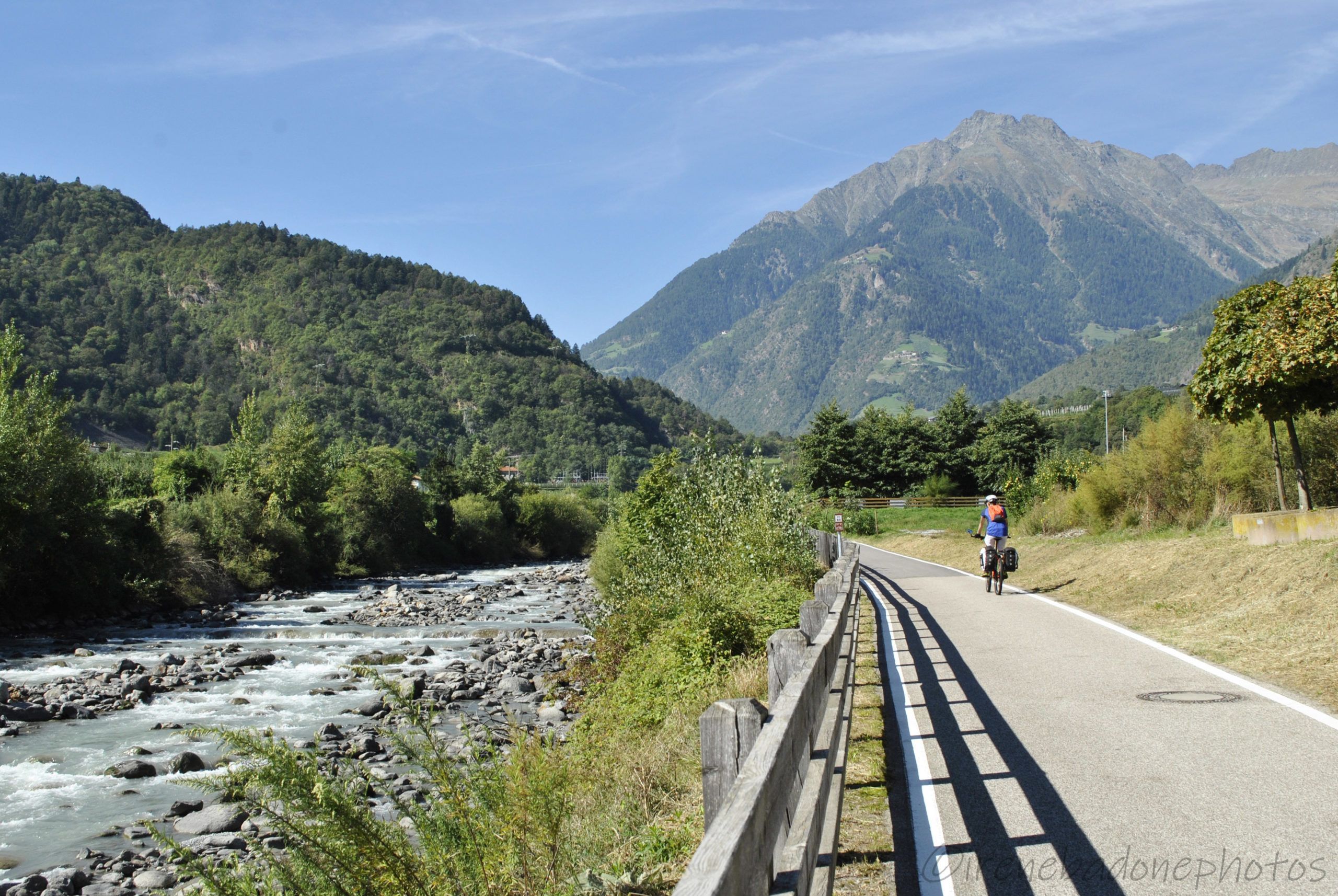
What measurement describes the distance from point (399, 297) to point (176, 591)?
167m

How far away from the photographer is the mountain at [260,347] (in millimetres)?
150250

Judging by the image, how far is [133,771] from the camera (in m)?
15.6

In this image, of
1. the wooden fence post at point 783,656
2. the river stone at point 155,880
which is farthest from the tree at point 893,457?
the wooden fence post at point 783,656

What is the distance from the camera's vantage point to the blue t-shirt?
61.3 feet

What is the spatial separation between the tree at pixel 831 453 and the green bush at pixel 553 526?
1906 cm

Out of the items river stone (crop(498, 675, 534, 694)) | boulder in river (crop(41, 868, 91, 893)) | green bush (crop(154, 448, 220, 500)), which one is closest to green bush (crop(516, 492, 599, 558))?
green bush (crop(154, 448, 220, 500))

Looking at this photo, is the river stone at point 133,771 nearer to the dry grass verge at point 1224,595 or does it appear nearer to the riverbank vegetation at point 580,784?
the riverbank vegetation at point 580,784

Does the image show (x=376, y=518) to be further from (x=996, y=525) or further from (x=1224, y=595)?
(x=1224, y=595)

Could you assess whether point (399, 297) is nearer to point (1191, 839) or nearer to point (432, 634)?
point (432, 634)

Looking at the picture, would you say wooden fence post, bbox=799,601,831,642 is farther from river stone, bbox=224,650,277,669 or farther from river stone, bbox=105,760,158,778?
river stone, bbox=224,650,277,669

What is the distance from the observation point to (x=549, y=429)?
169m

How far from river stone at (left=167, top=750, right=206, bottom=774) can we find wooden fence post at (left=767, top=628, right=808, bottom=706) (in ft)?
Result: 42.0

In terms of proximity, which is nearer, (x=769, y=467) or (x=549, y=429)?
(x=769, y=467)

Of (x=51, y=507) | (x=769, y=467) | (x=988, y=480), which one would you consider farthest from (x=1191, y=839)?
(x=988, y=480)
